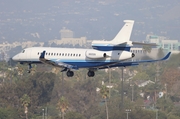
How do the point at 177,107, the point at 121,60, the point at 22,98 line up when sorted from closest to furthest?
the point at 121,60, the point at 22,98, the point at 177,107

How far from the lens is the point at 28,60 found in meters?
95.5

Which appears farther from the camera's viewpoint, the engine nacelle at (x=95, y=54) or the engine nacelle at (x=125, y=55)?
the engine nacelle at (x=95, y=54)

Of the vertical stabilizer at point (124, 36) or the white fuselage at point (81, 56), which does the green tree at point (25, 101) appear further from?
the vertical stabilizer at point (124, 36)

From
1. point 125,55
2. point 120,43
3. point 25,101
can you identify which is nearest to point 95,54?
point 120,43

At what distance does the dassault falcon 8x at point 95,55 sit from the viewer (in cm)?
8756

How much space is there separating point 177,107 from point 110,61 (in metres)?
110

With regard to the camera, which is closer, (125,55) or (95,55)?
(125,55)

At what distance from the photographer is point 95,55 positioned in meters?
88.9

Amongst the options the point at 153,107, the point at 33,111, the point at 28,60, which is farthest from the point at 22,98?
the point at 28,60

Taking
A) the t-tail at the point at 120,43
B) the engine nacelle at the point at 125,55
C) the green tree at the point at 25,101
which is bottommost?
the green tree at the point at 25,101

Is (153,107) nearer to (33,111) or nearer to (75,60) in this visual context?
(33,111)

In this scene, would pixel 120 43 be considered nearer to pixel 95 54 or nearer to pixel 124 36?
pixel 124 36

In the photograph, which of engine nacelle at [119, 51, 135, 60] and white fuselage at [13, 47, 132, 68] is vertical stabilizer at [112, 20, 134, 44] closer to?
white fuselage at [13, 47, 132, 68]

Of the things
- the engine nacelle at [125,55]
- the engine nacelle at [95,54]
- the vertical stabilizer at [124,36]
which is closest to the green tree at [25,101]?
the engine nacelle at [95,54]
